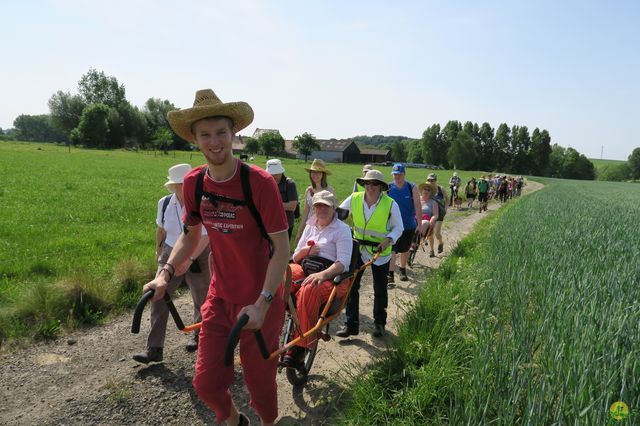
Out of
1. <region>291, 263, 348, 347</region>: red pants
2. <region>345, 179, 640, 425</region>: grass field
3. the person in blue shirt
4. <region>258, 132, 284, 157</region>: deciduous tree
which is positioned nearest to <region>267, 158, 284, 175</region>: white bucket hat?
the person in blue shirt

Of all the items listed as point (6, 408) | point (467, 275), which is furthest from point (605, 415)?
point (6, 408)

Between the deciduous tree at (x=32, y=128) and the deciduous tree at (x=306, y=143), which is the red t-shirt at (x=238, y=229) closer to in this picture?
the deciduous tree at (x=306, y=143)

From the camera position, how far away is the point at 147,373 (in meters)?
3.83

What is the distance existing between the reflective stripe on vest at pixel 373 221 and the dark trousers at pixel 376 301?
0.27 meters

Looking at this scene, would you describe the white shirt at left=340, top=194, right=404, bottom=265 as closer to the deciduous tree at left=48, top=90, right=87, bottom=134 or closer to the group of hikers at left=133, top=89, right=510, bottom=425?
the group of hikers at left=133, top=89, right=510, bottom=425

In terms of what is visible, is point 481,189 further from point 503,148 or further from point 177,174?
point 503,148

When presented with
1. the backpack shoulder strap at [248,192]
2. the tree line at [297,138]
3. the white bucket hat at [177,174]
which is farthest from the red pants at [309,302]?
the tree line at [297,138]

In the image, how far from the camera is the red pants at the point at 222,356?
2527 mm

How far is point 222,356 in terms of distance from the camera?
2.57 meters

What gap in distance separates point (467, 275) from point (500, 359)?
3042 mm

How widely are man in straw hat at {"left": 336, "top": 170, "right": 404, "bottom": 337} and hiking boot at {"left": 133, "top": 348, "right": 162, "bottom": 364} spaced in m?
2.02

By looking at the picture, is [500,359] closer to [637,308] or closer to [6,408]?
[637,308]

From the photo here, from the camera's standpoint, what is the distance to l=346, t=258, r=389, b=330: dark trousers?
4824 millimetres

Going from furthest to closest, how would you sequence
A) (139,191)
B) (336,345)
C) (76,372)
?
(139,191) < (336,345) < (76,372)
